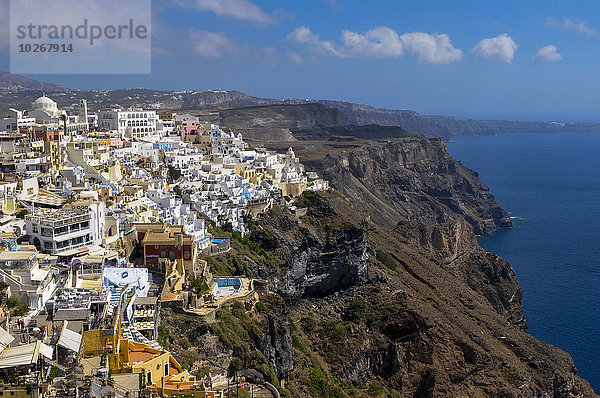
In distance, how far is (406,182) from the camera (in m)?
111

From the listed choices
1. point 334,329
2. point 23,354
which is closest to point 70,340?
point 23,354

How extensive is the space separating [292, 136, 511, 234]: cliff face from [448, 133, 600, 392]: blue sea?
16.1 ft

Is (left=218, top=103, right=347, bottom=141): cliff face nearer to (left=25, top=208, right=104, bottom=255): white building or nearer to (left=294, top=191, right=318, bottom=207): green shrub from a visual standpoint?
(left=294, top=191, right=318, bottom=207): green shrub

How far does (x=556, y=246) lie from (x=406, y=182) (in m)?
35.4

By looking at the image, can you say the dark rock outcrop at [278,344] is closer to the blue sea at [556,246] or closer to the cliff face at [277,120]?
the blue sea at [556,246]

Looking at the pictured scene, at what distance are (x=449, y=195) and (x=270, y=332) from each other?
289ft

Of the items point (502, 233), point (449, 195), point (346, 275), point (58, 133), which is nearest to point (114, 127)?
point (58, 133)

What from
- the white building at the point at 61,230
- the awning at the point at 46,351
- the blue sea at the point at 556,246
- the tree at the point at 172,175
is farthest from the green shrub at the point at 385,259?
the awning at the point at 46,351

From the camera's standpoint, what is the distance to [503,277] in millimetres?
54312

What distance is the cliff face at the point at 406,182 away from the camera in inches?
3725

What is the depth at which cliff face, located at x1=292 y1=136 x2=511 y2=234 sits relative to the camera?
94.6 meters

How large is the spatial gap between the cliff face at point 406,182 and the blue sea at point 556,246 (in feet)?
16.1

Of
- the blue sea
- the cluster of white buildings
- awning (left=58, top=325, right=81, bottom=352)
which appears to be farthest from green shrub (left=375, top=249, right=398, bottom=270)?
awning (left=58, top=325, right=81, bottom=352)

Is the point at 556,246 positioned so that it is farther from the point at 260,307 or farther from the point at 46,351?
the point at 46,351
